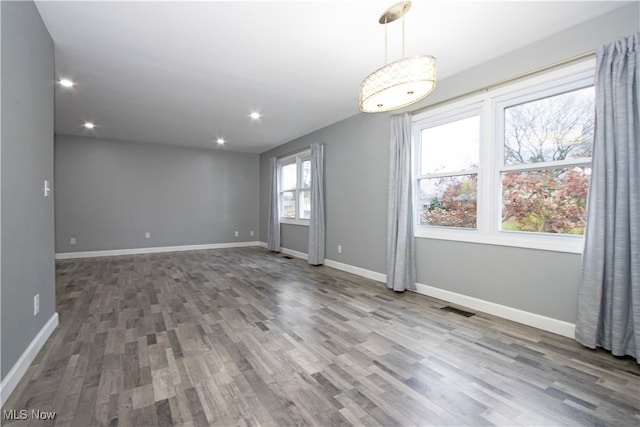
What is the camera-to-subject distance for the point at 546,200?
8.56ft

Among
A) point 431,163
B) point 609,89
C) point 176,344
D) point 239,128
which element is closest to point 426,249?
point 431,163

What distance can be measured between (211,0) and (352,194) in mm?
3164

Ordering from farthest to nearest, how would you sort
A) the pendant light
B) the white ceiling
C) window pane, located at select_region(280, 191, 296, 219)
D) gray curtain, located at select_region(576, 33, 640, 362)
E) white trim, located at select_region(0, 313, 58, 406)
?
window pane, located at select_region(280, 191, 296, 219) → the white ceiling → gray curtain, located at select_region(576, 33, 640, 362) → the pendant light → white trim, located at select_region(0, 313, 58, 406)

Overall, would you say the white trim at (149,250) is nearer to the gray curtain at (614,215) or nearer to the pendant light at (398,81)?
the pendant light at (398,81)

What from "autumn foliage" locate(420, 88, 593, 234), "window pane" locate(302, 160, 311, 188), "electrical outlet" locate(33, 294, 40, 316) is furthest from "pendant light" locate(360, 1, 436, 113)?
"window pane" locate(302, 160, 311, 188)

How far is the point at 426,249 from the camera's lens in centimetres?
352

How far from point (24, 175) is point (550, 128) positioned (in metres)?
4.15

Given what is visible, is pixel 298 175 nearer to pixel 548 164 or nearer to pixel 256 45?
pixel 256 45

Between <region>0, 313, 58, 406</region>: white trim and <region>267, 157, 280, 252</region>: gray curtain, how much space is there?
449 cm

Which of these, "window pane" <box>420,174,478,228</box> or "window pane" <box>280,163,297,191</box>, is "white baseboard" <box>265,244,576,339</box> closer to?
"window pane" <box>420,174,478,228</box>

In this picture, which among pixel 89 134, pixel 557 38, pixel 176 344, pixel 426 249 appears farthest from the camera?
pixel 89 134

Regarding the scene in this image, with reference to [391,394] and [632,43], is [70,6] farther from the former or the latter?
[632,43]

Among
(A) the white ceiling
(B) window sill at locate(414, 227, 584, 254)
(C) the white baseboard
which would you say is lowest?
(C) the white baseboard

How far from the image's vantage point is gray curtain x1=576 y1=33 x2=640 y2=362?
6.56 ft
